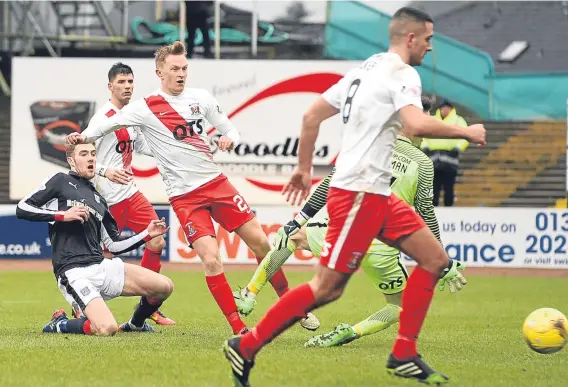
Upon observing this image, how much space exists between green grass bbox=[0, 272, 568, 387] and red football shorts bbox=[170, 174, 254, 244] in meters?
0.91

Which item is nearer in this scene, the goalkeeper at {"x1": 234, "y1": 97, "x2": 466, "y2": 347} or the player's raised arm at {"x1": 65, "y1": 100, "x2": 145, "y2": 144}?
the goalkeeper at {"x1": 234, "y1": 97, "x2": 466, "y2": 347}

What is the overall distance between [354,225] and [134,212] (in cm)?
528

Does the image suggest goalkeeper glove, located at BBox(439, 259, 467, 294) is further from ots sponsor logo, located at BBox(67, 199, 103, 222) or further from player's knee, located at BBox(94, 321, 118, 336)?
ots sponsor logo, located at BBox(67, 199, 103, 222)

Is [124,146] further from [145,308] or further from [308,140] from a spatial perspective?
[308,140]

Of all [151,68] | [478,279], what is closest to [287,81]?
[151,68]

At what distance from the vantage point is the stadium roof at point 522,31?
24.6m

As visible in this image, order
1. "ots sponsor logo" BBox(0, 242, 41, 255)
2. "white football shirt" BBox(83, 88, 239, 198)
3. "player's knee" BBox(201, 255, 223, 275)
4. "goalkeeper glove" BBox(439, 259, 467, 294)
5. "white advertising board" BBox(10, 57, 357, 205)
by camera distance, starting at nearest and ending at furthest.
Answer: "goalkeeper glove" BBox(439, 259, 467, 294)
"player's knee" BBox(201, 255, 223, 275)
"white football shirt" BBox(83, 88, 239, 198)
"ots sponsor logo" BBox(0, 242, 41, 255)
"white advertising board" BBox(10, 57, 357, 205)

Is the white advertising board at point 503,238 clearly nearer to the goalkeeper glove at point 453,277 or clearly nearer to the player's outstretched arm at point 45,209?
the player's outstretched arm at point 45,209

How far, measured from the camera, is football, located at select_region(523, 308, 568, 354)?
26.9ft

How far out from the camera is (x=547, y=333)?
819 cm

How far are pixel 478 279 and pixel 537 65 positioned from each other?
8.41 m

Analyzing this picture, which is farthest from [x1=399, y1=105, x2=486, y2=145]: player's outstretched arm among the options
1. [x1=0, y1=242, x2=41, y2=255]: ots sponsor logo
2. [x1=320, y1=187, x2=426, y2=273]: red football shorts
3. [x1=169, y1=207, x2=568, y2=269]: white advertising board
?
[x1=0, y1=242, x2=41, y2=255]: ots sponsor logo

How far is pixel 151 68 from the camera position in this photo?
24188mm

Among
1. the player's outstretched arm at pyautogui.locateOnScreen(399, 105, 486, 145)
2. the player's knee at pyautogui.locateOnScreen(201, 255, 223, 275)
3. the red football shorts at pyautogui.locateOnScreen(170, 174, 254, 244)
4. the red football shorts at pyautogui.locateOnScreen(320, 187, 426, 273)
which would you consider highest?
the player's outstretched arm at pyautogui.locateOnScreen(399, 105, 486, 145)
